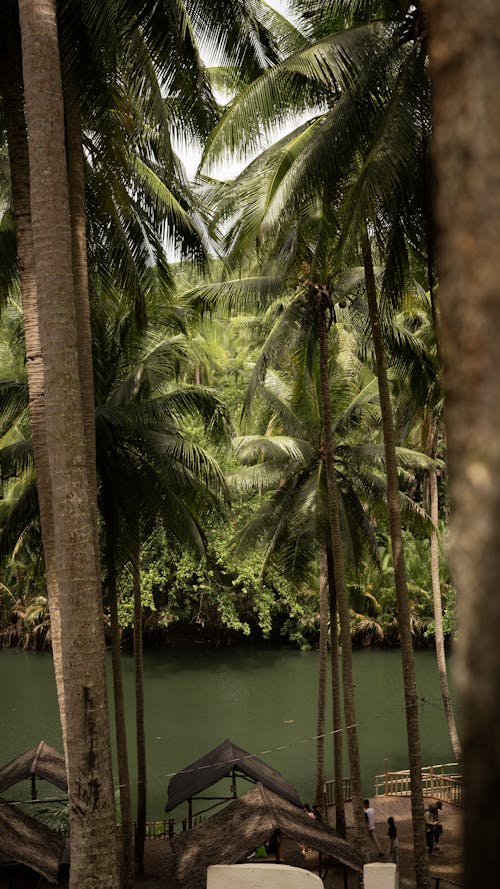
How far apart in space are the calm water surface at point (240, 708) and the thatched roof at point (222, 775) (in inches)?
222

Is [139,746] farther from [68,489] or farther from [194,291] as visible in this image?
[68,489]

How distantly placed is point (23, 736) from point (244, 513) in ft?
32.8

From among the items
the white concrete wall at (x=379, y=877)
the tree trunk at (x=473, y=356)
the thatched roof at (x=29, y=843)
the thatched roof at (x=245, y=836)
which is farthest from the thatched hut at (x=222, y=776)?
the tree trunk at (x=473, y=356)

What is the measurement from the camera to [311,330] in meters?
17.5

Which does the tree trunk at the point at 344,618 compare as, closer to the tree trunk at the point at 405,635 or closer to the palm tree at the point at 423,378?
the palm tree at the point at 423,378

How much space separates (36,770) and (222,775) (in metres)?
3.52

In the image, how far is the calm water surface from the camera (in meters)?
24.2

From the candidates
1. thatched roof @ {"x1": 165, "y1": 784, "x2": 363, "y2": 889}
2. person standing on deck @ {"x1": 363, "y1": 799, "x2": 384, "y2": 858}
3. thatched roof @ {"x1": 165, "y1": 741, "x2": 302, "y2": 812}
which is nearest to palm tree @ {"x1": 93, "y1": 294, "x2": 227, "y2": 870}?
thatched roof @ {"x1": 165, "y1": 741, "x2": 302, "y2": 812}

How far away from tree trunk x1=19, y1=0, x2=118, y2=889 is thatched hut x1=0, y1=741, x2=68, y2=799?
904 centimetres

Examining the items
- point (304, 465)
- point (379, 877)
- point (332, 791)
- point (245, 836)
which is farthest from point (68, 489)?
point (332, 791)

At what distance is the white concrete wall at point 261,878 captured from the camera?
334 inches

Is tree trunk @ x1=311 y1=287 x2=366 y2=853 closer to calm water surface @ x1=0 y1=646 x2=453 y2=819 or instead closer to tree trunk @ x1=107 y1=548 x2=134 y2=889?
tree trunk @ x1=107 y1=548 x2=134 y2=889

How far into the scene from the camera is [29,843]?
477 inches

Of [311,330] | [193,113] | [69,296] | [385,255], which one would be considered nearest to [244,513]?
[311,330]
